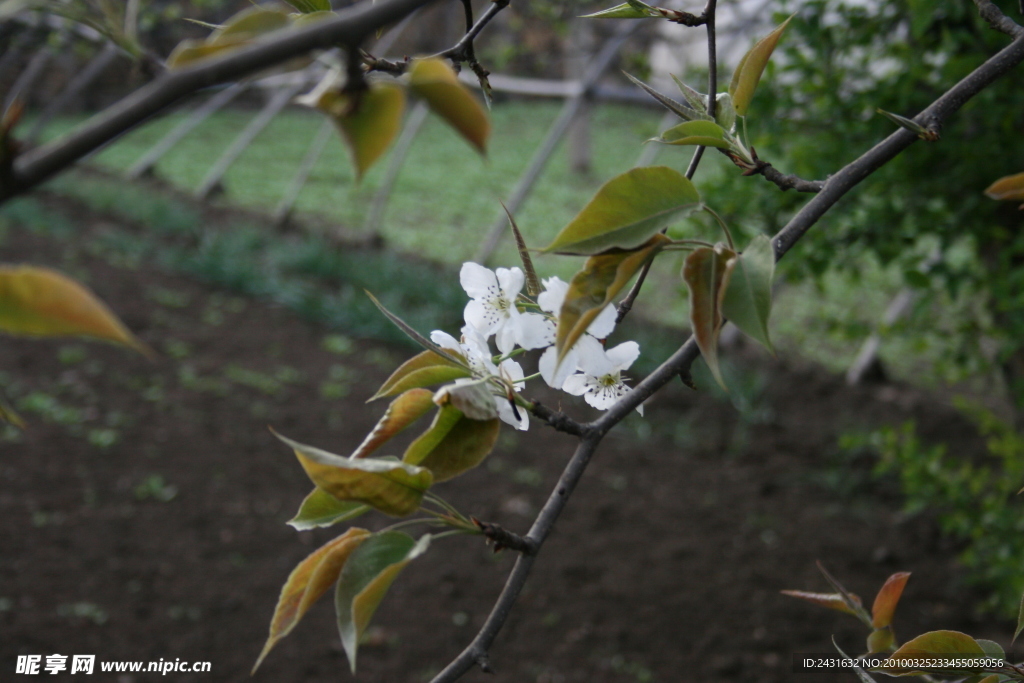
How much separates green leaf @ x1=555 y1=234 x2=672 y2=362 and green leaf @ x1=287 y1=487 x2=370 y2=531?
0.60ft

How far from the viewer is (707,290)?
1.54 ft

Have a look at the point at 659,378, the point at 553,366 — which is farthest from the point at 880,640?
the point at 553,366

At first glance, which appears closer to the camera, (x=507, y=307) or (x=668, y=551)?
(x=507, y=307)

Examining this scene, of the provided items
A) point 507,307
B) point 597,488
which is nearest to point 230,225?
point 597,488

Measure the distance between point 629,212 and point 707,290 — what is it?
7 cm

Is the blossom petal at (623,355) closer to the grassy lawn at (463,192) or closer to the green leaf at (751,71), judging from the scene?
the green leaf at (751,71)

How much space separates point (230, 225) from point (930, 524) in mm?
4657

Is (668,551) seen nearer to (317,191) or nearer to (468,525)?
(468,525)

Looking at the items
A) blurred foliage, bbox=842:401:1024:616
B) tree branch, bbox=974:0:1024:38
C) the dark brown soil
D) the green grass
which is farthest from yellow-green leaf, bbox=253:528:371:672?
the green grass

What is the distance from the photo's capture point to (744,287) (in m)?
0.45

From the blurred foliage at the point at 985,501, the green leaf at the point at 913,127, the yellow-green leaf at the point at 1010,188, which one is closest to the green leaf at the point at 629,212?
the green leaf at the point at 913,127

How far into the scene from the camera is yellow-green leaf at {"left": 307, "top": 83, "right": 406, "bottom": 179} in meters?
0.33

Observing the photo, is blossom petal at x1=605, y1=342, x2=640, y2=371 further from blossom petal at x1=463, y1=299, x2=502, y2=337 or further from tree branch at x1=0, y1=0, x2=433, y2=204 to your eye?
tree branch at x1=0, y1=0, x2=433, y2=204

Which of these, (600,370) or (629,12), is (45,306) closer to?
(600,370)
